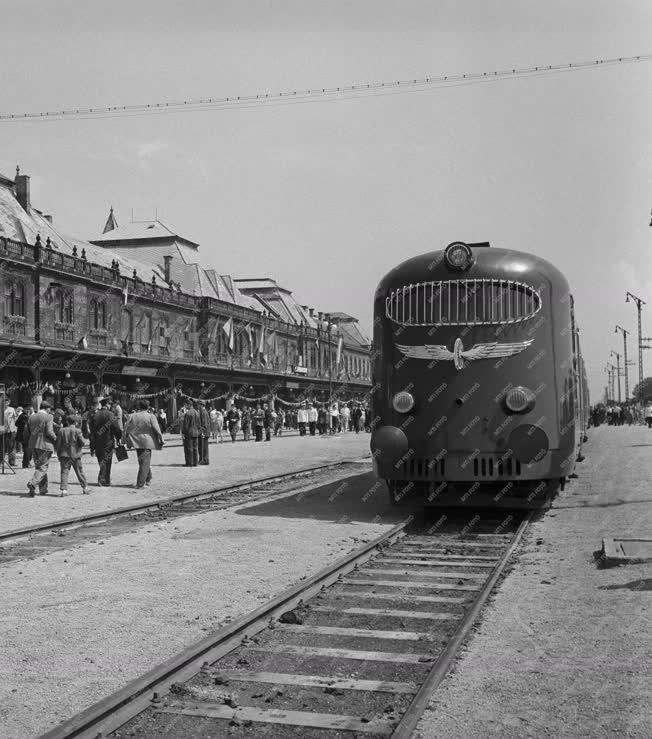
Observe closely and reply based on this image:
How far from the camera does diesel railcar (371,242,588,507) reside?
11.0 m

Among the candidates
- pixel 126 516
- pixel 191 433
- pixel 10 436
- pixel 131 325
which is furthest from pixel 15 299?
pixel 126 516

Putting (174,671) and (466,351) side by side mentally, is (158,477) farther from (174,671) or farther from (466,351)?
(174,671)

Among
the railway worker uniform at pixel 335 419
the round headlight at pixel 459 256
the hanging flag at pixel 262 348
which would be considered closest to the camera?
the round headlight at pixel 459 256

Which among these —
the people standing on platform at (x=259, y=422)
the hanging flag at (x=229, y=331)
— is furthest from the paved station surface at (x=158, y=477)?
the hanging flag at (x=229, y=331)

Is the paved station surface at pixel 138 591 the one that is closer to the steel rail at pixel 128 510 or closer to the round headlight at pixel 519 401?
the steel rail at pixel 128 510

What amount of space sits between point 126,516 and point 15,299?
94.3 ft

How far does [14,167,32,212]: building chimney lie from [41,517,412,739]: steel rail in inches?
1692

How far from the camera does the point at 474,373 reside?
1123 centimetres

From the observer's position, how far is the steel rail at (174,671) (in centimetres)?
436

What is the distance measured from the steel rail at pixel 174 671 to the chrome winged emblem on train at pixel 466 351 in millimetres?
4107

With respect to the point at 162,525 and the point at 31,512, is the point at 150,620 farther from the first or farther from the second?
the point at 31,512

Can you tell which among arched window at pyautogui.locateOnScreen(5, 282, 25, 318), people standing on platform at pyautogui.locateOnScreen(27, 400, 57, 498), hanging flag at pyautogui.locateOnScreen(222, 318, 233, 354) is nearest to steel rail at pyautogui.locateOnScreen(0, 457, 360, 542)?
people standing on platform at pyautogui.locateOnScreen(27, 400, 57, 498)

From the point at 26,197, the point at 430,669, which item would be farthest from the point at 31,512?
A: the point at 26,197

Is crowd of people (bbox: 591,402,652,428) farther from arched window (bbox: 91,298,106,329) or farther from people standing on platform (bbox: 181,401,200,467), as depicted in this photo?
people standing on platform (bbox: 181,401,200,467)
